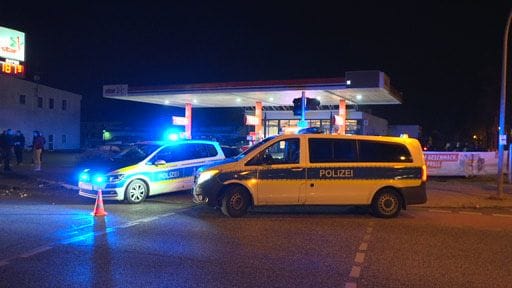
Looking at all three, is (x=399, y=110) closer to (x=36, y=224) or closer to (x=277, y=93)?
(x=277, y=93)

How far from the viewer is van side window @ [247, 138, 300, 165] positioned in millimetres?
11109

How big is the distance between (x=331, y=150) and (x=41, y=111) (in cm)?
4179

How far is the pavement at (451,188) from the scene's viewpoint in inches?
551

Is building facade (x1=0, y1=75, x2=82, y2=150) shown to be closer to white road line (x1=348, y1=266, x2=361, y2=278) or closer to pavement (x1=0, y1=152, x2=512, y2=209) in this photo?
pavement (x1=0, y1=152, x2=512, y2=209)

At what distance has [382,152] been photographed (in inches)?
454

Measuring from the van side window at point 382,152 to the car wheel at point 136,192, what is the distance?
18.5 feet

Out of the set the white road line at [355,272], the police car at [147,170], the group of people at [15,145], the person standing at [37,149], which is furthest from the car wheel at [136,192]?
the person standing at [37,149]

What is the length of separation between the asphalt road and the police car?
2.59 feet

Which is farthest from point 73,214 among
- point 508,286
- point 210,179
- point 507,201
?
point 507,201

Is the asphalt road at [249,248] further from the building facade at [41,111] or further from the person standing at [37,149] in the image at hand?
the building facade at [41,111]

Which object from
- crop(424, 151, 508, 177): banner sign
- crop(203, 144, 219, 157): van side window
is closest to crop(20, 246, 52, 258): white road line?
crop(203, 144, 219, 157): van side window

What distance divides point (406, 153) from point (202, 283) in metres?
7.07

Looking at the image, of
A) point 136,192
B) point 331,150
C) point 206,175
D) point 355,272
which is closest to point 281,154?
point 331,150

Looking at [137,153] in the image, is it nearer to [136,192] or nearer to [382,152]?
[136,192]
